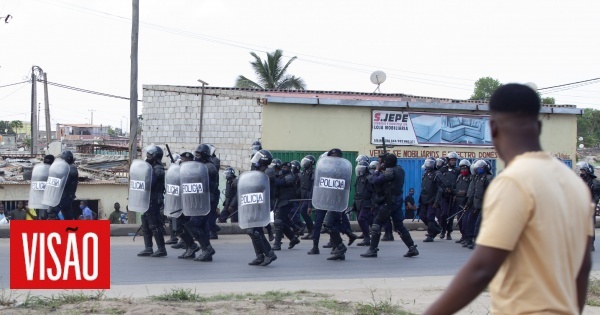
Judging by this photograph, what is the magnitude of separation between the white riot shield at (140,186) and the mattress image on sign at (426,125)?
12.4 metres

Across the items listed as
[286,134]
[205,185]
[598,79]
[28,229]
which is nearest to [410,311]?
[28,229]

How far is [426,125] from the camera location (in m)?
24.7

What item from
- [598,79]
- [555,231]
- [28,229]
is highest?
[598,79]

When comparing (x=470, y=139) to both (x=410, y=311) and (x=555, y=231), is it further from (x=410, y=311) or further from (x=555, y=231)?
(x=555, y=231)

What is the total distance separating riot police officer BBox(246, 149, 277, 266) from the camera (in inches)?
479

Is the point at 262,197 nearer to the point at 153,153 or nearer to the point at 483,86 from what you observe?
the point at 153,153

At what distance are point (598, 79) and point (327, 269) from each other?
25.9m

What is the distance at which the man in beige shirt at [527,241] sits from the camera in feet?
9.89

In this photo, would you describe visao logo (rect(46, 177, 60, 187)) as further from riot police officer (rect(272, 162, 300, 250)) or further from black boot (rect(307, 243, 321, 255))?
black boot (rect(307, 243, 321, 255))

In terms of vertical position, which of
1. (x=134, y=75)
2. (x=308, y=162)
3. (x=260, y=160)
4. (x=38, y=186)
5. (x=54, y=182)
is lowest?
(x=38, y=186)

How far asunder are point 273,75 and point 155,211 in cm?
2952

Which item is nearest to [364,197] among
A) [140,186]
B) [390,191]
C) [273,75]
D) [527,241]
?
[390,191]

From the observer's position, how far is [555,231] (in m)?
3.06

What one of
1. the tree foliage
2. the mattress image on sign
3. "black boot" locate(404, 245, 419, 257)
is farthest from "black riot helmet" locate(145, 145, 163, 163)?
the tree foliage
